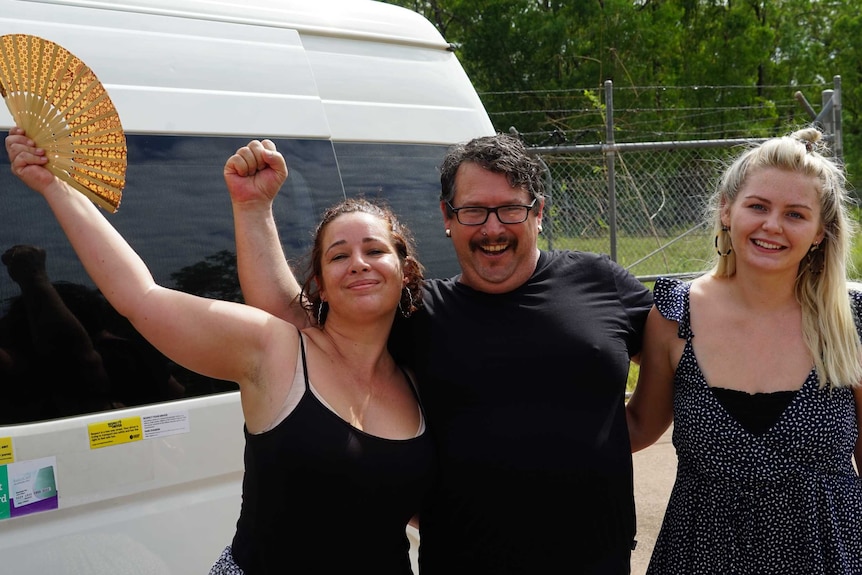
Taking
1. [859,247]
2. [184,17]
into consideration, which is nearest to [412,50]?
[184,17]

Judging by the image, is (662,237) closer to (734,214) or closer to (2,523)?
(734,214)

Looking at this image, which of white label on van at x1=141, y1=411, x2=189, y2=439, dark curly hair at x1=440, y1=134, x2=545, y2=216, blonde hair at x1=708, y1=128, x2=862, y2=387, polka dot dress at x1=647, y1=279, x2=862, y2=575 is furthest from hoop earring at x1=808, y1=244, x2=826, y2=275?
white label on van at x1=141, y1=411, x2=189, y2=439

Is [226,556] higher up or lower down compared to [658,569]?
higher up

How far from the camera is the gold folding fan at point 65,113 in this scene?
1.69 metres

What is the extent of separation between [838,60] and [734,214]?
2754 centimetres

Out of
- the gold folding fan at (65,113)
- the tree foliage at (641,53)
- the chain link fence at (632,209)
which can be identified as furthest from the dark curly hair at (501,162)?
the tree foliage at (641,53)

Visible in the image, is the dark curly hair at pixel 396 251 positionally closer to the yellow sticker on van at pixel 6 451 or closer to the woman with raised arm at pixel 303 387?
the woman with raised arm at pixel 303 387

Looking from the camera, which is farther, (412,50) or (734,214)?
(412,50)

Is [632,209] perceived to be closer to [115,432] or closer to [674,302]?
[674,302]

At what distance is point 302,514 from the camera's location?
179 cm

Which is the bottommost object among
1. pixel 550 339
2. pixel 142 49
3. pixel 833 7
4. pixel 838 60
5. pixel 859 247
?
pixel 859 247

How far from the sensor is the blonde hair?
2086 millimetres

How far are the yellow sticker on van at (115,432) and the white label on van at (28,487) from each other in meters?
0.10

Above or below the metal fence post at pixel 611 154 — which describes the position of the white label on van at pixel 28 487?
below
